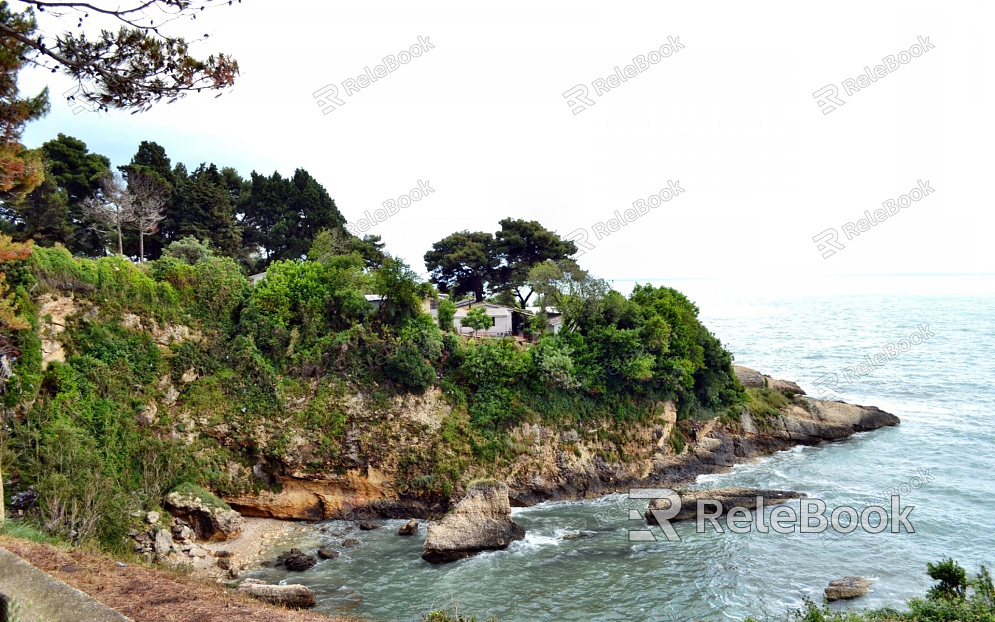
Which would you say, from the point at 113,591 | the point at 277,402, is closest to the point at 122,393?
the point at 277,402

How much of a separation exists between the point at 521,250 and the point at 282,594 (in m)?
28.2

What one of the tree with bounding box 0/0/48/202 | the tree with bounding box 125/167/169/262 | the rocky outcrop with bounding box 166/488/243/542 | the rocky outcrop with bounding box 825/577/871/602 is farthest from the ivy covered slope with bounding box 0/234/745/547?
the rocky outcrop with bounding box 825/577/871/602

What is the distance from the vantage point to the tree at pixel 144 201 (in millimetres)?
28828

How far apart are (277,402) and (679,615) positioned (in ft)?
52.2

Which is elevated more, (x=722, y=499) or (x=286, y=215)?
(x=286, y=215)

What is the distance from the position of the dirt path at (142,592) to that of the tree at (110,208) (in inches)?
859

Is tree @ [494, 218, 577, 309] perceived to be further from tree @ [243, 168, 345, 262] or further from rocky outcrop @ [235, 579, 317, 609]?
rocky outcrop @ [235, 579, 317, 609]

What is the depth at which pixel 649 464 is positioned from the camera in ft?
82.5

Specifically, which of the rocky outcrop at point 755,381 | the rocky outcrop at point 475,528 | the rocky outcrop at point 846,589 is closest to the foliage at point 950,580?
the rocky outcrop at point 846,589

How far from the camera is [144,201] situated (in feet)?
97.6

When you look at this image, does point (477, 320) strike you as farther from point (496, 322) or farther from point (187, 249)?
point (187, 249)

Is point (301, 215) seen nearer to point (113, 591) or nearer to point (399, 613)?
point (399, 613)

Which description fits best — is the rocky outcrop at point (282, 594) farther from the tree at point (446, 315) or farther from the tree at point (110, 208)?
the tree at point (110, 208)

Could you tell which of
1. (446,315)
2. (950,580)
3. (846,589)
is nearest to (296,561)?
(446,315)
